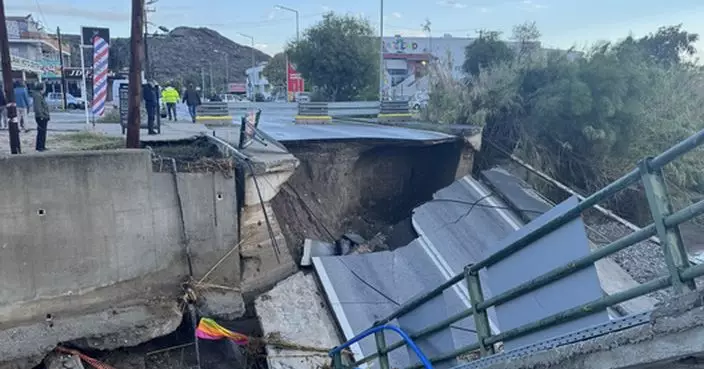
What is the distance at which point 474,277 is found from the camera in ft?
11.8

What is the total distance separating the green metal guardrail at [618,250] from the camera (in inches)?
83.4

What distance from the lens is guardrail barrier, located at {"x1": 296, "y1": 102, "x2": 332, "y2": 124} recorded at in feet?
65.0

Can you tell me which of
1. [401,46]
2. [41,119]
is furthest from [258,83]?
[41,119]

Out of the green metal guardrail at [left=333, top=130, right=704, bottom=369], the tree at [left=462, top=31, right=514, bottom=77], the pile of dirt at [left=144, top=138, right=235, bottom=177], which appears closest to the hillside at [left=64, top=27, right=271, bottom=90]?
the tree at [left=462, top=31, right=514, bottom=77]

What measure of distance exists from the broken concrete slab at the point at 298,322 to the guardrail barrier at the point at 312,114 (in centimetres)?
1063

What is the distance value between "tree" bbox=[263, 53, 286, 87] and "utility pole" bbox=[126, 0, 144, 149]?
187 feet

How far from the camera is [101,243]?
847cm

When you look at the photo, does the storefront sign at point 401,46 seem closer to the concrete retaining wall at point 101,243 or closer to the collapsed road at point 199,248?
the collapsed road at point 199,248

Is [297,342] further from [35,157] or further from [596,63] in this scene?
[596,63]

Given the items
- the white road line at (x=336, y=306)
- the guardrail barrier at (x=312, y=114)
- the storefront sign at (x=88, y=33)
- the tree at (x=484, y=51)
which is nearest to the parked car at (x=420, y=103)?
the guardrail barrier at (x=312, y=114)

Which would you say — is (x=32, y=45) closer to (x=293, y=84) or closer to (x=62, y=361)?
(x=293, y=84)

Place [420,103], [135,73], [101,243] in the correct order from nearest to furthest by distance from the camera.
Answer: [101,243] < [135,73] < [420,103]

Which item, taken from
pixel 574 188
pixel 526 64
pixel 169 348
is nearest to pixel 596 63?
pixel 526 64

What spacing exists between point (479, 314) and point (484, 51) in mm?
28448
